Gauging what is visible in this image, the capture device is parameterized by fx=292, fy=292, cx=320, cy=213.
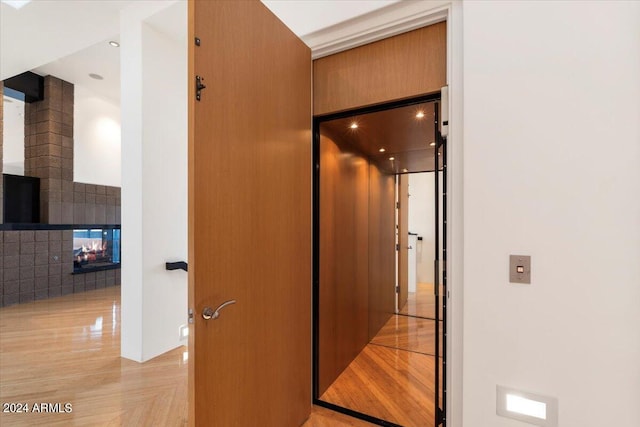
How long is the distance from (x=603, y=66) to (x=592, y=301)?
0.92 meters

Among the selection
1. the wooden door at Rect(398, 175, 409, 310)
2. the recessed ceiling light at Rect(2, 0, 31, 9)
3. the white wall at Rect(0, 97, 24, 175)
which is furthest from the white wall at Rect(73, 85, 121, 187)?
the wooden door at Rect(398, 175, 409, 310)

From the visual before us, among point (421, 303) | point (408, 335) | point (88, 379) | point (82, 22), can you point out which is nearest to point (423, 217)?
point (421, 303)

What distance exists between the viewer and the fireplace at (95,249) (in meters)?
5.50

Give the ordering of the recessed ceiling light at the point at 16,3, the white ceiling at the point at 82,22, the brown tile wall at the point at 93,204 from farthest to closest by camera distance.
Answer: the brown tile wall at the point at 93,204
the recessed ceiling light at the point at 16,3
the white ceiling at the point at 82,22

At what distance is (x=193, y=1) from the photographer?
112 cm

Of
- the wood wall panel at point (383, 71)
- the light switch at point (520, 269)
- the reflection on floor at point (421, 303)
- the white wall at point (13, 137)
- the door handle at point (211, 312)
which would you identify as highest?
the white wall at point (13, 137)

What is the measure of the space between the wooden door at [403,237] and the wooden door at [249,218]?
2.35 meters

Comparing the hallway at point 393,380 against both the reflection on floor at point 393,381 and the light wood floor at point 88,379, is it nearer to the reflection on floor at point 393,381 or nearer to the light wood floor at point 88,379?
the reflection on floor at point 393,381

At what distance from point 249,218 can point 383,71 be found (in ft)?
3.95

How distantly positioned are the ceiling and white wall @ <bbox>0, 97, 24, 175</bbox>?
615 cm

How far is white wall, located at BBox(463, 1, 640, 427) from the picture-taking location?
3.67ft

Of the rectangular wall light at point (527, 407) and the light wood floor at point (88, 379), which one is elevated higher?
the rectangular wall light at point (527, 407)

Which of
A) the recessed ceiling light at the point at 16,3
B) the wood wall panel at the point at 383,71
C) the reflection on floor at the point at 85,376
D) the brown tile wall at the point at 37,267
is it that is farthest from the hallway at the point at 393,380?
the brown tile wall at the point at 37,267

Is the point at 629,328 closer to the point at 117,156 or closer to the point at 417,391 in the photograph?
the point at 417,391
